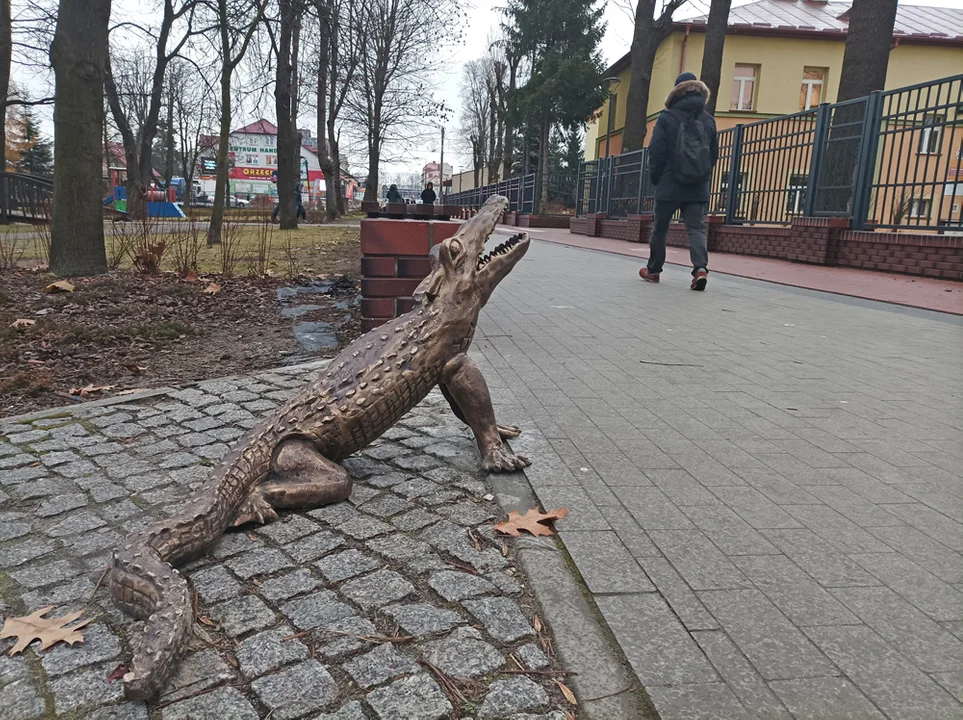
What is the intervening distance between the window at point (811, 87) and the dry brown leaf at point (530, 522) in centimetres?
4195

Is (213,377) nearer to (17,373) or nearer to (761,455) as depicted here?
(17,373)

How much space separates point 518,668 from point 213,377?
12.6 feet

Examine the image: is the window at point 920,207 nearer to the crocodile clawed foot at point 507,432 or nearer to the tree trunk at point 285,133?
the crocodile clawed foot at point 507,432

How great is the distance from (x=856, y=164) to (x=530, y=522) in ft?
40.8

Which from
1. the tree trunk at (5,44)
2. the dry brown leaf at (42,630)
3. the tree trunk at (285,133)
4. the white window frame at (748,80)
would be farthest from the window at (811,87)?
the dry brown leaf at (42,630)

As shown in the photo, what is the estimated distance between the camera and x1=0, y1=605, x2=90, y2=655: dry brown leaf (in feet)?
6.54

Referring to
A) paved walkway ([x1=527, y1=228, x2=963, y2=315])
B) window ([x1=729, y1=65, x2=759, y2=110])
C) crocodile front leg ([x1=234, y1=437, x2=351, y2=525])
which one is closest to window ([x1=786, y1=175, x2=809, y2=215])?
paved walkway ([x1=527, y1=228, x2=963, y2=315])

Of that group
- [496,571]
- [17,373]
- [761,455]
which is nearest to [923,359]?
[761,455]

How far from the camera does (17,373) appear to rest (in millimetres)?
4883

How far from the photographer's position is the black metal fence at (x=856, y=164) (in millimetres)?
10695

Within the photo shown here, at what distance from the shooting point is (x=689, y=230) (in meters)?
9.14

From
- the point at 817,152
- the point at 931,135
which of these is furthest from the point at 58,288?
the point at 817,152

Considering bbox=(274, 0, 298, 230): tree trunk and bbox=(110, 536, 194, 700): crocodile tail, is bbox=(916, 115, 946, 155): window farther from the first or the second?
bbox=(274, 0, 298, 230): tree trunk

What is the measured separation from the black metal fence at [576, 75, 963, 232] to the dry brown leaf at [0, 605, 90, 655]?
12.2 m
